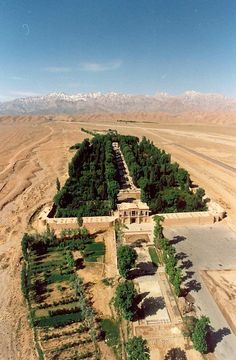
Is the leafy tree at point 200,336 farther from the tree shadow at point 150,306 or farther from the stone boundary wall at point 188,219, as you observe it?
the stone boundary wall at point 188,219

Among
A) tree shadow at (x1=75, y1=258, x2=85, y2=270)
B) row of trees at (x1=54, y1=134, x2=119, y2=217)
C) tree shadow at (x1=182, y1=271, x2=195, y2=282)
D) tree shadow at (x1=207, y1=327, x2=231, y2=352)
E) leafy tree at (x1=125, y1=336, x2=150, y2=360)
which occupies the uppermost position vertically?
row of trees at (x1=54, y1=134, x2=119, y2=217)

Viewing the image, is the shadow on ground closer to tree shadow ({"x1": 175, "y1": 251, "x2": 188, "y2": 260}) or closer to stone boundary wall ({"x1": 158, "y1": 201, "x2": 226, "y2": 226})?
tree shadow ({"x1": 175, "y1": 251, "x2": 188, "y2": 260})

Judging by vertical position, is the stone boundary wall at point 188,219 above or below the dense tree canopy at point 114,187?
below

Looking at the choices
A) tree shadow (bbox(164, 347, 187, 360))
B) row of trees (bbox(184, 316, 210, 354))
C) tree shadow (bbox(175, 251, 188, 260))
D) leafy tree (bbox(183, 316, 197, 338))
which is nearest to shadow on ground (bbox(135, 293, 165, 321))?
leafy tree (bbox(183, 316, 197, 338))

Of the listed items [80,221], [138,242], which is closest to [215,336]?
[138,242]

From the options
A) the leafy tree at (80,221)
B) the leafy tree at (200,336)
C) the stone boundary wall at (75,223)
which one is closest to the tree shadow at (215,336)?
the leafy tree at (200,336)

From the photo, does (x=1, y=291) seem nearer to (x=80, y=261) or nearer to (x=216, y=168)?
(x=80, y=261)
